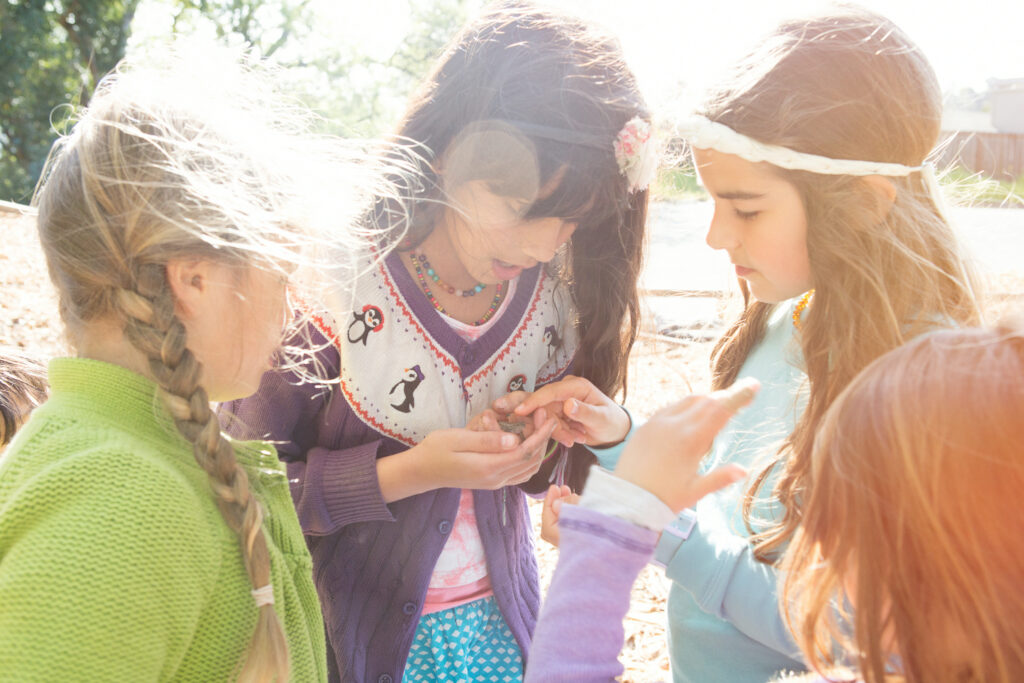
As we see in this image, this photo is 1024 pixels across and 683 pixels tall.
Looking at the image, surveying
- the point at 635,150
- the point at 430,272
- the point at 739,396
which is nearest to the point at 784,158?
the point at 635,150

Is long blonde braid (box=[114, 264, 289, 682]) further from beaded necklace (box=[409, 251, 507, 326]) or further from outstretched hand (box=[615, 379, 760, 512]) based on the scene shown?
beaded necklace (box=[409, 251, 507, 326])

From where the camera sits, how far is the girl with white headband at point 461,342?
6.40ft

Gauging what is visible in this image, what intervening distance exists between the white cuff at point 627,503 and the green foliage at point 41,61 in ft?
57.8

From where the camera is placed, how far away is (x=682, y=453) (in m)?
1.32

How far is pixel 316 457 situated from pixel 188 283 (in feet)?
2.39

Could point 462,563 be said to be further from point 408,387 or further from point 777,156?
point 777,156

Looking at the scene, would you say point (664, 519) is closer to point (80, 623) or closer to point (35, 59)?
point (80, 623)

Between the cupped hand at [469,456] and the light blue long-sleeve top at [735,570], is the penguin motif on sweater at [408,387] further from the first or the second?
the light blue long-sleeve top at [735,570]

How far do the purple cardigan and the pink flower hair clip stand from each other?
490 millimetres

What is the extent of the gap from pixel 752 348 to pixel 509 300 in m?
0.67

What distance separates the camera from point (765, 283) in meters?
1.91

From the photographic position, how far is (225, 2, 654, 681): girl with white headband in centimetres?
195

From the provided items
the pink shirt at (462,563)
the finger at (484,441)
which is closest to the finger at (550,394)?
the finger at (484,441)

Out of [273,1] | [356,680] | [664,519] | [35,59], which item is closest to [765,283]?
[664,519]
